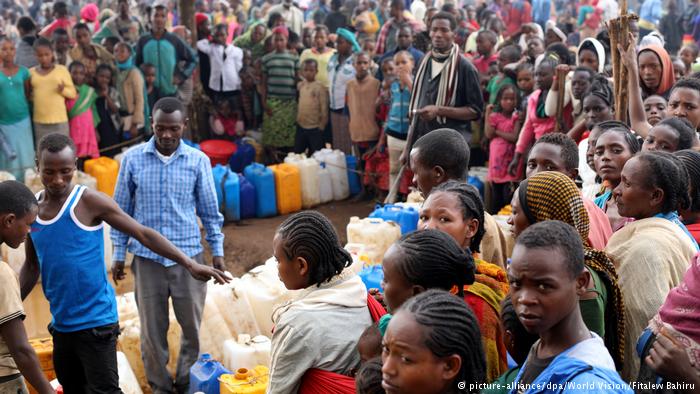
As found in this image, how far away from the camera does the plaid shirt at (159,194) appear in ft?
17.5

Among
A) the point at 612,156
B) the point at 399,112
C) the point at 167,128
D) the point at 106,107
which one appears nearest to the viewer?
the point at 612,156

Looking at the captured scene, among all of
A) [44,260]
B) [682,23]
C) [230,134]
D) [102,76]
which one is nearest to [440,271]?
[44,260]

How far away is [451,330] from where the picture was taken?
2.36 meters

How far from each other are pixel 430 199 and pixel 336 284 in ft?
1.88

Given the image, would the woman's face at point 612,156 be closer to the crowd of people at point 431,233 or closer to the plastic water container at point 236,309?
the crowd of people at point 431,233

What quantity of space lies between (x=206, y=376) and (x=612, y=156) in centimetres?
276

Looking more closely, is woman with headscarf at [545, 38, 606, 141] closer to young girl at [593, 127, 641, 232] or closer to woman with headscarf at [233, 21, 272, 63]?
young girl at [593, 127, 641, 232]

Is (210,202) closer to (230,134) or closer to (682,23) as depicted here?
(230,134)

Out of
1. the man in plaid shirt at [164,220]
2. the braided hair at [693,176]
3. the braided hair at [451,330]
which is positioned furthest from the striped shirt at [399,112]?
the braided hair at [451,330]

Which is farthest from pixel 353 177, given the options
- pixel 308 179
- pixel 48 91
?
pixel 48 91

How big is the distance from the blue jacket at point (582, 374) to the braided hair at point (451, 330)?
0.17 metres

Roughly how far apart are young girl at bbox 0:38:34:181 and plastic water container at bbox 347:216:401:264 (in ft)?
16.6

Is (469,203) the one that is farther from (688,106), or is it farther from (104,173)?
(104,173)

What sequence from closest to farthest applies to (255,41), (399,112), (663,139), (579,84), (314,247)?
(314,247) < (663,139) < (579,84) < (399,112) < (255,41)
